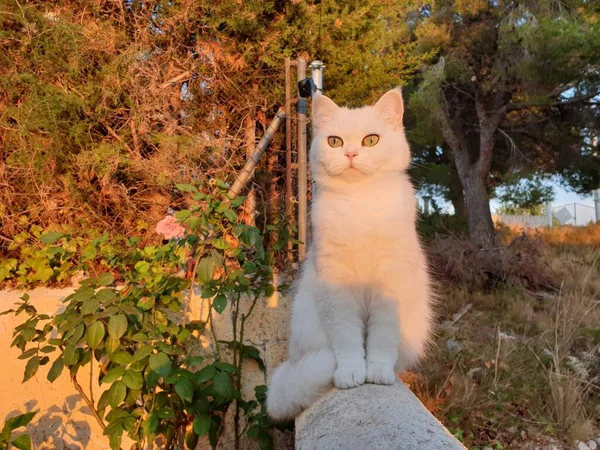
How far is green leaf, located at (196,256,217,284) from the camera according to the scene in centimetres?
160

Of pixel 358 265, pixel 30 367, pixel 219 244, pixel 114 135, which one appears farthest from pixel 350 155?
pixel 114 135

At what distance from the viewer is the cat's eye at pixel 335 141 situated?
1.36m

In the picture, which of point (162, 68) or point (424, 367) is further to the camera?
point (162, 68)

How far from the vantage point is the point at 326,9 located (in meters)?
2.74

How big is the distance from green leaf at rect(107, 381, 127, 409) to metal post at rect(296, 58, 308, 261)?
107 cm

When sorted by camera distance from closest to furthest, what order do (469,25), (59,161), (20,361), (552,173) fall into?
(20,361), (59,161), (469,25), (552,173)

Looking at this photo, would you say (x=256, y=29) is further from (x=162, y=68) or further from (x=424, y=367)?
(x=424, y=367)

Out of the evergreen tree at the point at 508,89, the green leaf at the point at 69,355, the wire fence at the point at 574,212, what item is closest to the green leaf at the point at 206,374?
the green leaf at the point at 69,355

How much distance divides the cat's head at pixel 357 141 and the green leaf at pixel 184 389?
0.85 metres

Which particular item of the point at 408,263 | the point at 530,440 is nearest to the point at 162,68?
the point at 408,263

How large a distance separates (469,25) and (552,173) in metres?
3.55

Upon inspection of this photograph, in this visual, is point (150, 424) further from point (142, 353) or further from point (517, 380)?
point (517, 380)

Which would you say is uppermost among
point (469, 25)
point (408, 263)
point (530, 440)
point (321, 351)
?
point (469, 25)

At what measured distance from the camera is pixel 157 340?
170cm
